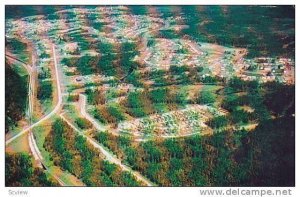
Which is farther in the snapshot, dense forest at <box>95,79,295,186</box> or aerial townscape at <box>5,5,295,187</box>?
aerial townscape at <box>5,5,295,187</box>

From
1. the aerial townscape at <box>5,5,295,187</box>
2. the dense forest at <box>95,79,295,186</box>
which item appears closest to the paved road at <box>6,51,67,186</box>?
the aerial townscape at <box>5,5,295,187</box>

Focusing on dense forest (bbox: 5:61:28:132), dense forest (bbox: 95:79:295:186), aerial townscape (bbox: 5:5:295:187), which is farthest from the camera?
dense forest (bbox: 5:61:28:132)

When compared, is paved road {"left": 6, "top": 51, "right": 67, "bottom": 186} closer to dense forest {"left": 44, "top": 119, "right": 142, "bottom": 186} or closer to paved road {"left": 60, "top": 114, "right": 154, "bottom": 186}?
dense forest {"left": 44, "top": 119, "right": 142, "bottom": 186}

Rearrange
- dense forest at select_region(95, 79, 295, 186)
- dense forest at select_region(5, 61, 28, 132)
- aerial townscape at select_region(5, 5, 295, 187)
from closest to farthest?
dense forest at select_region(95, 79, 295, 186), aerial townscape at select_region(5, 5, 295, 187), dense forest at select_region(5, 61, 28, 132)

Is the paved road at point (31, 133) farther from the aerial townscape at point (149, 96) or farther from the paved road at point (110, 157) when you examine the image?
the paved road at point (110, 157)

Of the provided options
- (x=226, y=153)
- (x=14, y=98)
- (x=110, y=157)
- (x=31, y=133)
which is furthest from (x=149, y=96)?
(x=14, y=98)

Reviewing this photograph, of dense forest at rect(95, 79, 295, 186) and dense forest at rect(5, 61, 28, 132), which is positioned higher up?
A: dense forest at rect(5, 61, 28, 132)

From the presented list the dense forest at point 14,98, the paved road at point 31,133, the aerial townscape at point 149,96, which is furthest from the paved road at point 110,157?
the dense forest at point 14,98

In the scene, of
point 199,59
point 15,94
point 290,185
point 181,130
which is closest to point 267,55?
point 199,59

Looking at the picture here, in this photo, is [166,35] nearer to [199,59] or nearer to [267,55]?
[199,59]
